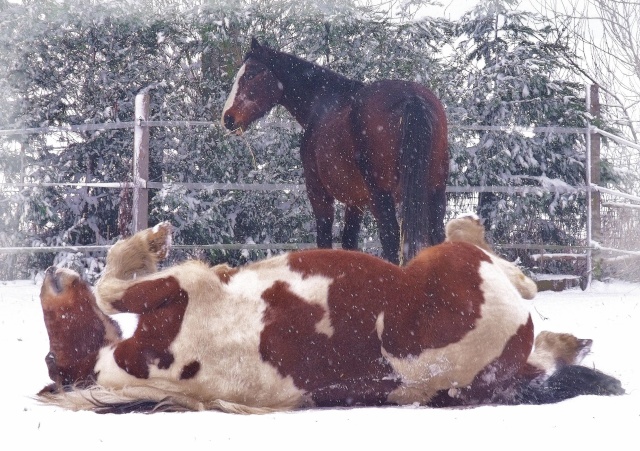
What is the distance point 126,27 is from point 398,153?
13.0ft

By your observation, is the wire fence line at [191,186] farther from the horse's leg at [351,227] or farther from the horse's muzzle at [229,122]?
the horse's leg at [351,227]

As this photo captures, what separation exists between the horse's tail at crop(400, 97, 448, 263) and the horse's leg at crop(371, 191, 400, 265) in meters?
0.36

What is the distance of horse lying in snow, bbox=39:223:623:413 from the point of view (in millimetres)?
1844

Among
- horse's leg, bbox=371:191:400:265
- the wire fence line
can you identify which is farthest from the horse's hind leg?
the wire fence line

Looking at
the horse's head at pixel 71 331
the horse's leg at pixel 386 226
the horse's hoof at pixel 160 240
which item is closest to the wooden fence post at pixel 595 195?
the horse's leg at pixel 386 226

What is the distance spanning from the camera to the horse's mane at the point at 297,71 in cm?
527

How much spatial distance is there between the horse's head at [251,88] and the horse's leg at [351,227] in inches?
40.7

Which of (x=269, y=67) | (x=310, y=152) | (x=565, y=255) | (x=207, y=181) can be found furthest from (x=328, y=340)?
(x=565, y=255)

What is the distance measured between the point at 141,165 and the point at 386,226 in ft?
9.21

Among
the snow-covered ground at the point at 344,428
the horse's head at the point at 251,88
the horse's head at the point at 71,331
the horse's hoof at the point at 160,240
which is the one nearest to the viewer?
the snow-covered ground at the point at 344,428

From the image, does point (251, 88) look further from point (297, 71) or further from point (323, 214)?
point (323, 214)

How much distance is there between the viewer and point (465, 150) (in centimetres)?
718

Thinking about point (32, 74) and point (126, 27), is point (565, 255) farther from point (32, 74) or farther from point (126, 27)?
point (32, 74)

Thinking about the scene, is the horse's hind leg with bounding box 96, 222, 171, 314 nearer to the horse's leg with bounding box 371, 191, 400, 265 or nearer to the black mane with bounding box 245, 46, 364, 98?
the horse's leg with bounding box 371, 191, 400, 265
